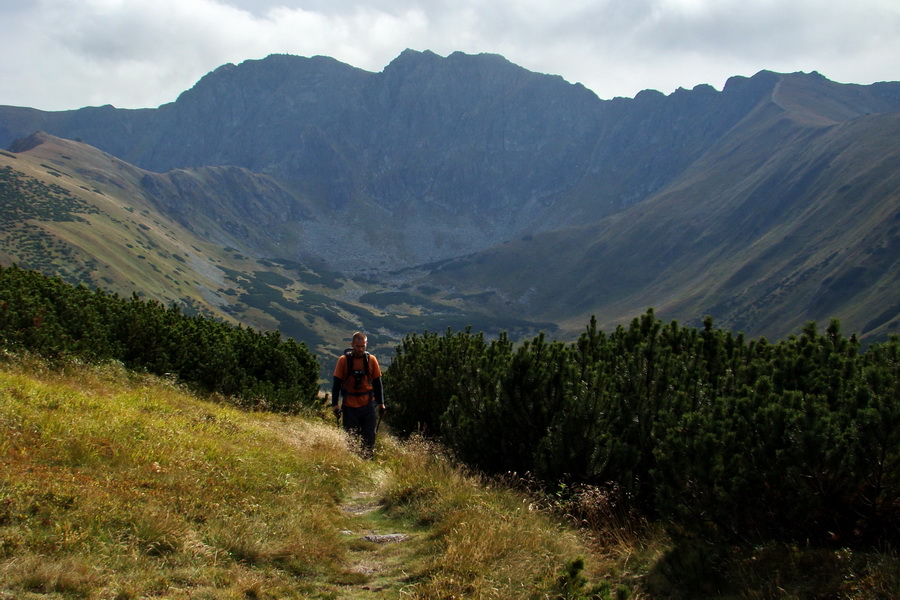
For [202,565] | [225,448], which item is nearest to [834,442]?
[202,565]

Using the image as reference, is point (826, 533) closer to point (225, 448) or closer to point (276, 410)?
point (225, 448)

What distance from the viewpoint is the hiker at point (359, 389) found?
11484 millimetres

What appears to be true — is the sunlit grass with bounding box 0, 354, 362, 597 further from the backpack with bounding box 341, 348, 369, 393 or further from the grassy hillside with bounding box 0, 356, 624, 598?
the backpack with bounding box 341, 348, 369, 393

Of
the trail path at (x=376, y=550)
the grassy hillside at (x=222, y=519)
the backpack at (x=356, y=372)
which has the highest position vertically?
the backpack at (x=356, y=372)

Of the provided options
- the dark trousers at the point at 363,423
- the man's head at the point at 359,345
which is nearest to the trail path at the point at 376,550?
the dark trousers at the point at 363,423

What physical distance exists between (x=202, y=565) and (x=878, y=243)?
617 ft

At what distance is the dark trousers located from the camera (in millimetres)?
11625

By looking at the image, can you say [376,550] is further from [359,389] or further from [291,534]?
[359,389]

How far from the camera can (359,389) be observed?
11625mm

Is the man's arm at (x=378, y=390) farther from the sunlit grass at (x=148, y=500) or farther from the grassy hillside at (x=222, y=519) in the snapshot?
the grassy hillside at (x=222, y=519)

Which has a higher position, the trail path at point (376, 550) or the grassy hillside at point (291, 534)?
the grassy hillside at point (291, 534)

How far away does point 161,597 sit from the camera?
186 inches

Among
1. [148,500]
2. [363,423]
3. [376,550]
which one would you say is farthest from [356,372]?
[148,500]

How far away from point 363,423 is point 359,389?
71cm
